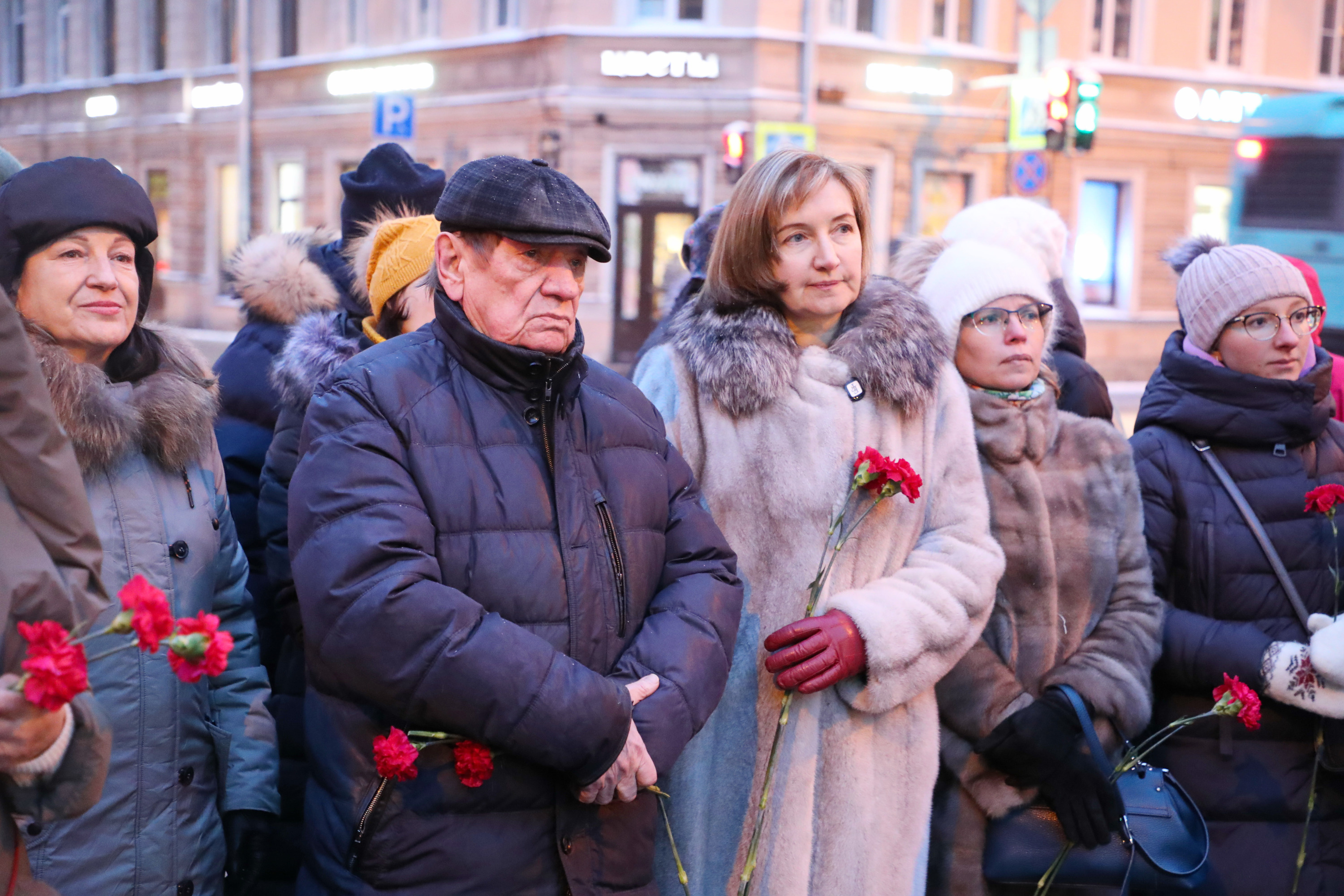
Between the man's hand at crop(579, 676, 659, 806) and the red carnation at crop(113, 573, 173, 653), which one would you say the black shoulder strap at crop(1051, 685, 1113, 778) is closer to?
the man's hand at crop(579, 676, 659, 806)

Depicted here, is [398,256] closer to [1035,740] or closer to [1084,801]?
[1035,740]

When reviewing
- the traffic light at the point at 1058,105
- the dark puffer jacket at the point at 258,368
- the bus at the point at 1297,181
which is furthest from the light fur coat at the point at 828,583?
the traffic light at the point at 1058,105

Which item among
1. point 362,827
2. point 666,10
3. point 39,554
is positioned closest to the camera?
point 39,554

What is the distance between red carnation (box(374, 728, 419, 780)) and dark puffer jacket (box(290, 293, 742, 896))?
4 cm

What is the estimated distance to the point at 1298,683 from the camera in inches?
118

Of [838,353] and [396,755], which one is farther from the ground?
[838,353]

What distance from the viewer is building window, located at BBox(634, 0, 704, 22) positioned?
1864 cm

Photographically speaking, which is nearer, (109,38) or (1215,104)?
(1215,104)

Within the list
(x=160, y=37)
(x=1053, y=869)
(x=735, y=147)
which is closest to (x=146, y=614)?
(x=1053, y=869)

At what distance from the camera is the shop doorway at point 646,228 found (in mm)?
18859

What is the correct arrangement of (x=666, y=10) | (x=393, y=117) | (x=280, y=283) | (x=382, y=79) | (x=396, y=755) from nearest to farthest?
(x=396, y=755), (x=280, y=283), (x=393, y=117), (x=666, y=10), (x=382, y=79)

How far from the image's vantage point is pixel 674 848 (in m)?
2.14

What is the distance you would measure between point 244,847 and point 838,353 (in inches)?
61.7

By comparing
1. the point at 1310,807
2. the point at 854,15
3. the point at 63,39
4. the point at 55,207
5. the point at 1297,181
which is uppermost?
the point at 63,39
